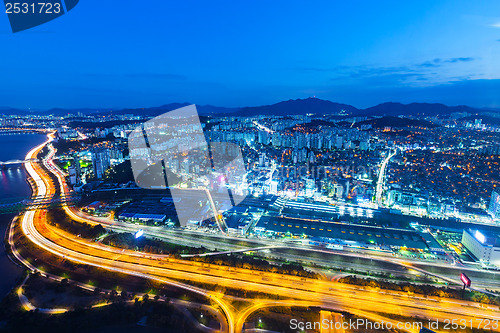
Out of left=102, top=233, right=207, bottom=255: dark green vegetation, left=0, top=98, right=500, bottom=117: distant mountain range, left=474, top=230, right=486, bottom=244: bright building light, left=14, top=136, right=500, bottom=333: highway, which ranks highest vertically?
left=0, top=98, right=500, bottom=117: distant mountain range

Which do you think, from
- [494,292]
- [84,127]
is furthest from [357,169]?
[84,127]

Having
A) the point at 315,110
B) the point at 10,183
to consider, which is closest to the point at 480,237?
the point at 10,183

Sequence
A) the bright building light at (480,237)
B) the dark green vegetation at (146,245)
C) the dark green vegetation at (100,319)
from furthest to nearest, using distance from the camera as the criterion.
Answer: the dark green vegetation at (146,245) < the bright building light at (480,237) < the dark green vegetation at (100,319)

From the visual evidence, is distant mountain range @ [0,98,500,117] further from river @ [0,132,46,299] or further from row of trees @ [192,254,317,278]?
row of trees @ [192,254,317,278]

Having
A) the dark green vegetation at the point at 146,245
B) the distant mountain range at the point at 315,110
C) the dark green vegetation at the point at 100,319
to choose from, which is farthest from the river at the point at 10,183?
the distant mountain range at the point at 315,110

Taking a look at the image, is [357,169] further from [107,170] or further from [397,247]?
[107,170]

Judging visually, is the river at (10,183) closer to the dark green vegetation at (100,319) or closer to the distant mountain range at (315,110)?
the dark green vegetation at (100,319)

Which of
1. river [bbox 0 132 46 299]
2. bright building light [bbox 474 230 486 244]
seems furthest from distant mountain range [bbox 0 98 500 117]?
bright building light [bbox 474 230 486 244]
